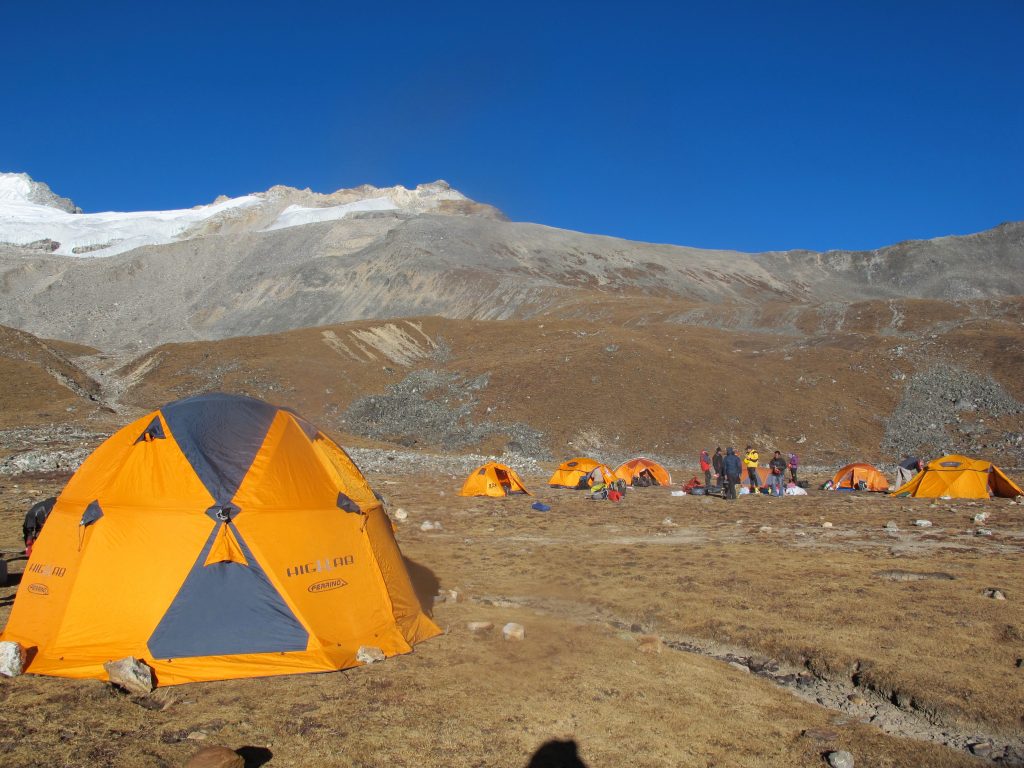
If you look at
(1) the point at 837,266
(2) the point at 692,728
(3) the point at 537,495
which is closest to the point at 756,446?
(3) the point at 537,495

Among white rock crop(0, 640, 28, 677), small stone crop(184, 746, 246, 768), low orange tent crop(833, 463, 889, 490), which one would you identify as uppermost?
white rock crop(0, 640, 28, 677)

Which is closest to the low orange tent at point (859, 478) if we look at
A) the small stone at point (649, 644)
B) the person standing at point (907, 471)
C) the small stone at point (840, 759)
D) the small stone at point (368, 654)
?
the person standing at point (907, 471)

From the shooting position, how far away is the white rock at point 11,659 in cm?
652

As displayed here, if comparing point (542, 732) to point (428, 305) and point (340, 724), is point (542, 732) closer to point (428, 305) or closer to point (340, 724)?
point (340, 724)

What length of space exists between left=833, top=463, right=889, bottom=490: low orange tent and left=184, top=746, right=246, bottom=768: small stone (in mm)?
25045

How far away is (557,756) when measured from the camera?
5.52 m

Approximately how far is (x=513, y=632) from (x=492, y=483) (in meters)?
14.7

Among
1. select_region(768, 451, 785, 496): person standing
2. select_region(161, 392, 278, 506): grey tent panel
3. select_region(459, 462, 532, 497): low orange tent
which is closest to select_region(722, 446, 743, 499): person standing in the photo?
select_region(768, 451, 785, 496): person standing

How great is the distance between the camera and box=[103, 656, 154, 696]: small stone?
6309 millimetres

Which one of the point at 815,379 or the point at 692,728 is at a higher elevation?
the point at 815,379

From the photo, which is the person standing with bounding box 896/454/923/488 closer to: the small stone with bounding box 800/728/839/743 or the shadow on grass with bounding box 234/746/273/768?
the small stone with bounding box 800/728/839/743

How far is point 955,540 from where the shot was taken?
13961 mm

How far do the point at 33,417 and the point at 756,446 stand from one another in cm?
3544

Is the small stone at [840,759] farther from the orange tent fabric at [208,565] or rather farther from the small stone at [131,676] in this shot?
the small stone at [131,676]
